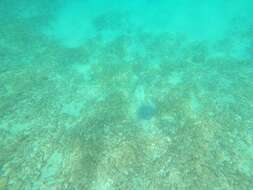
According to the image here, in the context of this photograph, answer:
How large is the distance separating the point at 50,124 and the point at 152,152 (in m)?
6.96

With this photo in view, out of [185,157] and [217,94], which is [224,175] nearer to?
[185,157]

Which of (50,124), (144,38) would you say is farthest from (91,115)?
(144,38)

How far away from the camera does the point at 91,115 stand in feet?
51.2

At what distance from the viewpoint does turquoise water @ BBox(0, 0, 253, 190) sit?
40.0ft

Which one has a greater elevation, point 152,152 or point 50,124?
point 50,124

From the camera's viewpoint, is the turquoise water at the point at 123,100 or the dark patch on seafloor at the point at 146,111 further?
the dark patch on seafloor at the point at 146,111

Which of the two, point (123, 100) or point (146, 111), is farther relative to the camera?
point (123, 100)

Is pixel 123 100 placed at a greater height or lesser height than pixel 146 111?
greater

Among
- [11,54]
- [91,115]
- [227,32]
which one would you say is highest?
[11,54]

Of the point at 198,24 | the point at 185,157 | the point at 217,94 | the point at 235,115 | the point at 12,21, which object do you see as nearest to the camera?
the point at 185,157

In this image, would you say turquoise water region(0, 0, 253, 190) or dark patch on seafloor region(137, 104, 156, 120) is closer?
turquoise water region(0, 0, 253, 190)

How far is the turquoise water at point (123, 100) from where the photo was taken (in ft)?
40.0

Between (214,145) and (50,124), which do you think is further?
(50,124)

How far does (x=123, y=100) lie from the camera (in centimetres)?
1716
